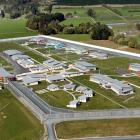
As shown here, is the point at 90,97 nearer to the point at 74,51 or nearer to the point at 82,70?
the point at 82,70

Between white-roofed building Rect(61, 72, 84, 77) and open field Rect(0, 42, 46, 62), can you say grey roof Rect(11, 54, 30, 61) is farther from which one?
white-roofed building Rect(61, 72, 84, 77)

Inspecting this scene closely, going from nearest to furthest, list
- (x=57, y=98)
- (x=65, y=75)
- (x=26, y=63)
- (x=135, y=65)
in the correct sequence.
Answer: (x=57, y=98)
(x=65, y=75)
(x=135, y=65)
(x=26, y=63)

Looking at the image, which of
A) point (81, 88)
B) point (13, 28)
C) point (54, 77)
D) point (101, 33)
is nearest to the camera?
point (81, 88)

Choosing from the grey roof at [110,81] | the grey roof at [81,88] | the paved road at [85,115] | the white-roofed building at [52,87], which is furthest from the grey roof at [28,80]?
the paved road at [85,115]

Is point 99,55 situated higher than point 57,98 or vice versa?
point 99,55

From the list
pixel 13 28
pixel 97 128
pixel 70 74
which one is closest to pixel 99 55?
pixel 70 74

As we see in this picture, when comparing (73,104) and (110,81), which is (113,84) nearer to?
(110,81)

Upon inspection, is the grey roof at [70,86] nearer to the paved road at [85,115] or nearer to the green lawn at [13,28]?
the paved road at [85,115]
